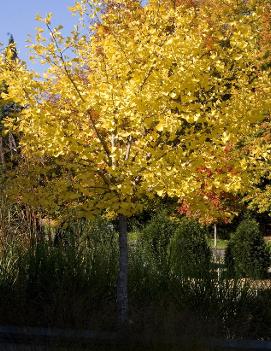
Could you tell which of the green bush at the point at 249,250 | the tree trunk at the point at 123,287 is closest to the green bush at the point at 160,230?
the green bush at the point at 249,250

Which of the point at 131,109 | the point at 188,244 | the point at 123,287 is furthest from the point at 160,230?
the point at 131,109

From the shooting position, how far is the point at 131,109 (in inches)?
186

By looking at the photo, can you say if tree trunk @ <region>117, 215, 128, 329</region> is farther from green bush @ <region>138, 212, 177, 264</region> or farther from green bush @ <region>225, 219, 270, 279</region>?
green bush @ <region>138, 212, 177, 264</region>

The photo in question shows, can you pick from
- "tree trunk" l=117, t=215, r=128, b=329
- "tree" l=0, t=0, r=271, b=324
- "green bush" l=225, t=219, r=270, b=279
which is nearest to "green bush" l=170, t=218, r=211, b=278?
"green bush" l=225, t=219, r=270, b=279

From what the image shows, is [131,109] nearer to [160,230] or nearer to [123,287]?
[123,287]

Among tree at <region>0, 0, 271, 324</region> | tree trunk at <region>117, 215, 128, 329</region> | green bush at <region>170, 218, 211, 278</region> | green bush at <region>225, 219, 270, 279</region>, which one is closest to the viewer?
tree at <region>0, 0, 271, 324</region>

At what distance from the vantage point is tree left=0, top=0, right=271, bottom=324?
15.9 feet

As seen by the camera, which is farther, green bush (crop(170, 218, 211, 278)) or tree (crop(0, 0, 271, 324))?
green bush (crop(170, 218, 211, 278))

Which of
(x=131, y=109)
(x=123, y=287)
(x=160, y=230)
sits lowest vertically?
(x=123, y=287)

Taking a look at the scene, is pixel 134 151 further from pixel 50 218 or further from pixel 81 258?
pixel 50 218

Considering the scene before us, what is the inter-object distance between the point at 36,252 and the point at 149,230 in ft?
21.8

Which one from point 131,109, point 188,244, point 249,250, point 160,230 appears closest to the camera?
point 131,109

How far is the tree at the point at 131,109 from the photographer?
15.9 ft

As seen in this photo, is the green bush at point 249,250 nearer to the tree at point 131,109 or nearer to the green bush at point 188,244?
the green bush at point 188,244
